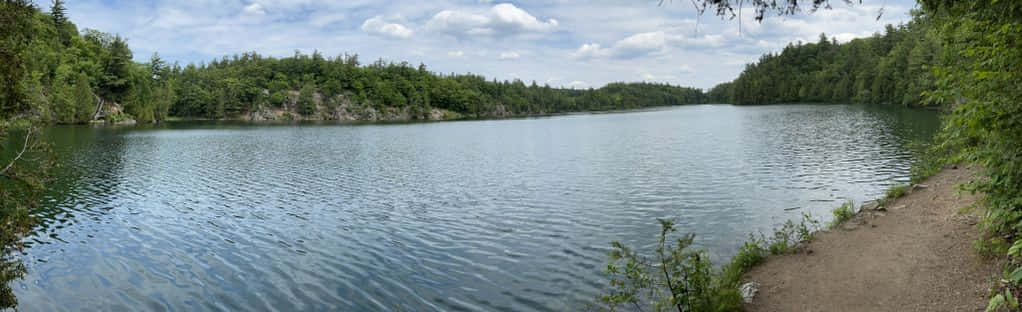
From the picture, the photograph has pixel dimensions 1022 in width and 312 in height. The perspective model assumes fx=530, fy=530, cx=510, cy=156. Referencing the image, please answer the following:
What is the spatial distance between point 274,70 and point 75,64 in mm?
73577

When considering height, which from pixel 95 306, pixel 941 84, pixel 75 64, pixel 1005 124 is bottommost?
pixel 95 306

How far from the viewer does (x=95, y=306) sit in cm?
1089

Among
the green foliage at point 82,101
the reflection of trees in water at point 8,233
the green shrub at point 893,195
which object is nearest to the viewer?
the reflection of trees in water at point 8,233

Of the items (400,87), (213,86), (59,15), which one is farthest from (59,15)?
(400,87)

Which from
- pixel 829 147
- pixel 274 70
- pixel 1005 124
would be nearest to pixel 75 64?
pixel 274 70

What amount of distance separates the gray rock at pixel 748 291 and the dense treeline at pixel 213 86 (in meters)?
92.4

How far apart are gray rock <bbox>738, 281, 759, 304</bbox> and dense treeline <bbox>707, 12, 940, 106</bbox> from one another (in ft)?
47.9

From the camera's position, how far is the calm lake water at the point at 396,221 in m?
11.4

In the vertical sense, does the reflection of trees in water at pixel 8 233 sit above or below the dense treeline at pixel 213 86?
below

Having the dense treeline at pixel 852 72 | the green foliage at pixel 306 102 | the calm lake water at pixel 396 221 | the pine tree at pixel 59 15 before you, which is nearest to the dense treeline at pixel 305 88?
the green foliage at pixel 306 102

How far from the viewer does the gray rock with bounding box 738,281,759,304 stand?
8859 mm

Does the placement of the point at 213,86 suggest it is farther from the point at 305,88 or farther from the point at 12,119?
the point at 12,119

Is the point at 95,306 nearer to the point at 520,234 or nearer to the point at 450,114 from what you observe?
the point at 520,234

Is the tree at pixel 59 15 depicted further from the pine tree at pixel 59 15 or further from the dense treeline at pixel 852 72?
the dense treeline at pixel 852 72
